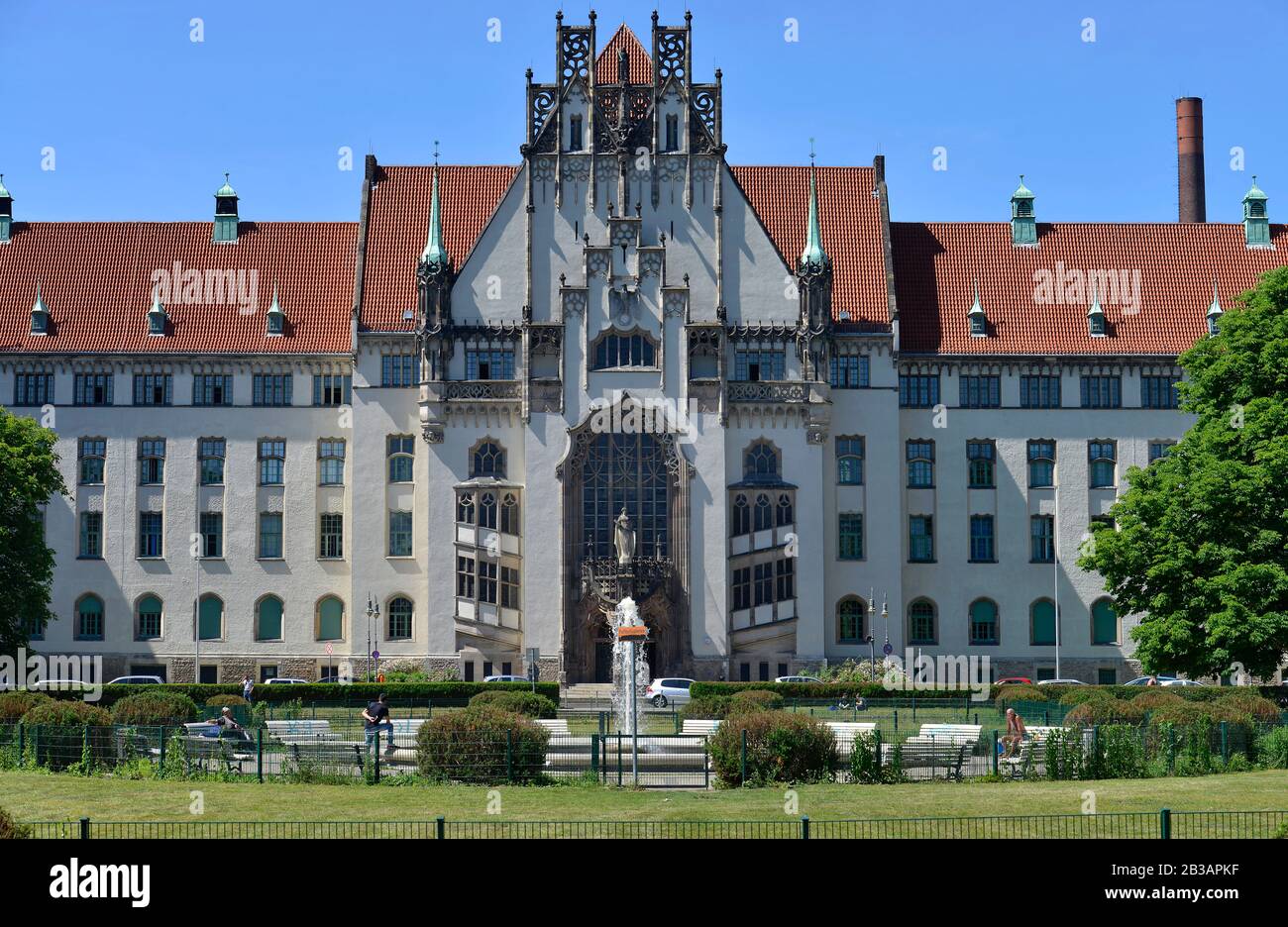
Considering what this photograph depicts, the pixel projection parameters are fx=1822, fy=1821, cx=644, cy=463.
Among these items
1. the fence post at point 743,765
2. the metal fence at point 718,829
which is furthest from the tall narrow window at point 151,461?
the metal fence at point 718,829

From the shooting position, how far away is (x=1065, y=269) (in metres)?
83.3

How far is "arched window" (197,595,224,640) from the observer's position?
79062 millimetres

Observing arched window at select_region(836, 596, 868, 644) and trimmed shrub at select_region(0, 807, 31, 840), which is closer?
trimmed shrub at select_region(0, 807, 31, 840)

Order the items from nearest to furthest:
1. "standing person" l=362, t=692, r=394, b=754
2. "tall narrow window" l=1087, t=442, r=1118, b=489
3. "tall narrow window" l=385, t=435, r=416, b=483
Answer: "standing person" l=362, t=692, r=394, b=754
"tall narrow window" l=385, t=435, r=416, b=483
"tall narrow window" l=1087, t=442, r=1118, b=489

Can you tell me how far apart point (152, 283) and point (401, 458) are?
14639 mm

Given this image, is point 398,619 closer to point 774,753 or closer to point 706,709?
point 706,709

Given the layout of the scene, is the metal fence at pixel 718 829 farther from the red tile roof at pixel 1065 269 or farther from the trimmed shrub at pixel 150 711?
the red tile roof at pixel 1065 269

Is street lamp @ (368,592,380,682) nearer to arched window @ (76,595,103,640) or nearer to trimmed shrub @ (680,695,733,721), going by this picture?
arched window @ (76,595,103,640)

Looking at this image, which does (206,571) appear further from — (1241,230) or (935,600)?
(1241,230)

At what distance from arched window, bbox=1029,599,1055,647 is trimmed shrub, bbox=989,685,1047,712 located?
1273 centimetres

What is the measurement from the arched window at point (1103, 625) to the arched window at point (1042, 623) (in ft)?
5.68

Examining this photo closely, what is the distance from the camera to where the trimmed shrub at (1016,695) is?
185ft

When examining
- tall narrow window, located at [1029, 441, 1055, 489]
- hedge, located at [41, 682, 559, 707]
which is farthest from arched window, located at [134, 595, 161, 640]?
tall narrow window, located at [1029, 441, 1055, 489]
